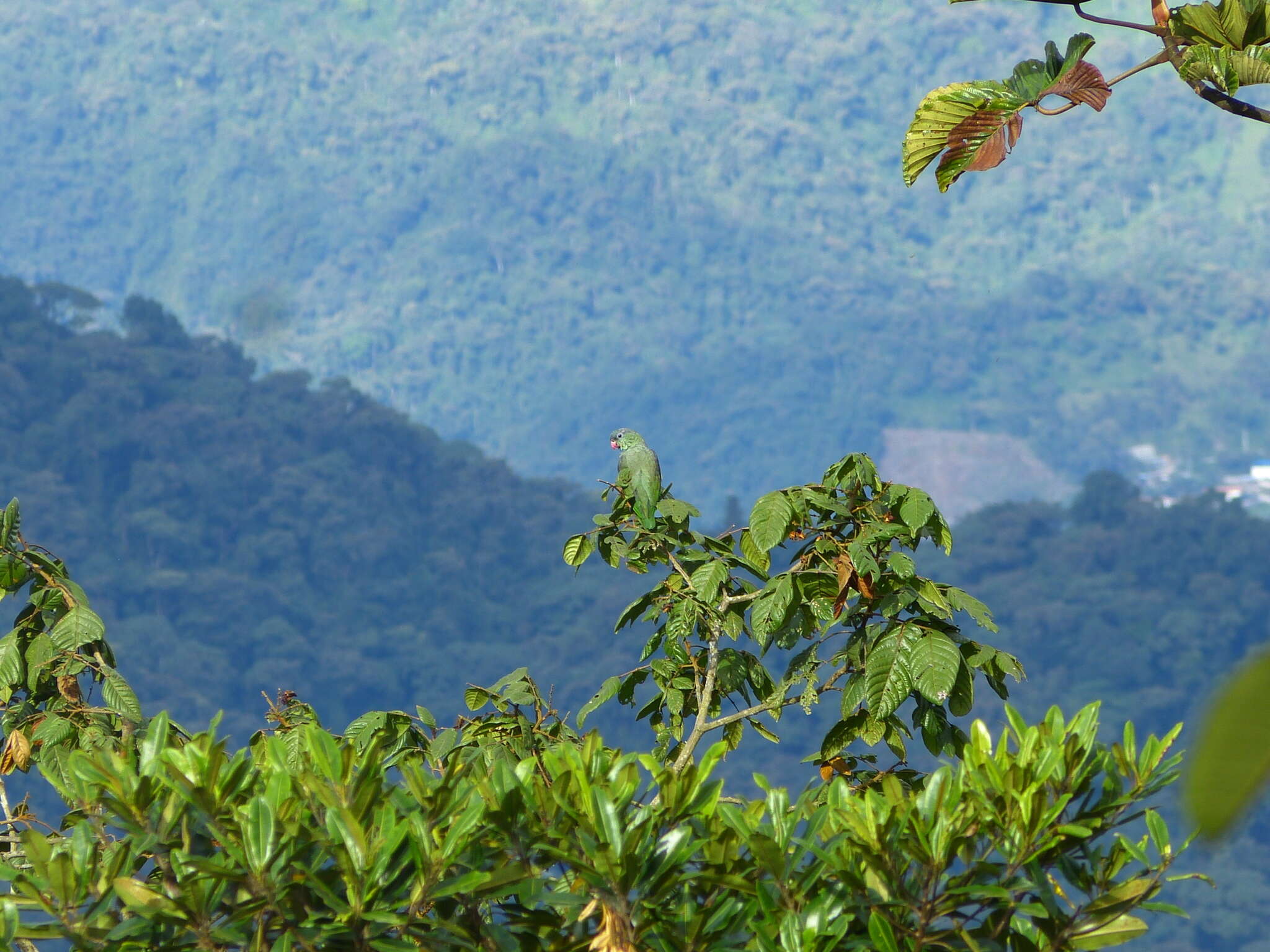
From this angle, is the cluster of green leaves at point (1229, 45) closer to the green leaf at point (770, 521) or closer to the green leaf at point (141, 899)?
the green leaf at point (770, 521)

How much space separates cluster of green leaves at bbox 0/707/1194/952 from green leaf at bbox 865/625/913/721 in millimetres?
495

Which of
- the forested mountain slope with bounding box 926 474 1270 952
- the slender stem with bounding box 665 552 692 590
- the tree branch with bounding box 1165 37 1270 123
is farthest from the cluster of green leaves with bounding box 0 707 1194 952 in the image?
the forested mountain slope with bounding box 926 474 1270 952

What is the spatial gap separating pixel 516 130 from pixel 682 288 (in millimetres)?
13724

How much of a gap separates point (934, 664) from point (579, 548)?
3.25 ft

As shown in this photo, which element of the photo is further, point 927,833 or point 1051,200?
point 1051,200

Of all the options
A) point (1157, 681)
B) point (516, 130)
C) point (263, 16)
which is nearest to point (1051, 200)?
point (516, 130)

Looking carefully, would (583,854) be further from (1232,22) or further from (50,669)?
(1232,22)

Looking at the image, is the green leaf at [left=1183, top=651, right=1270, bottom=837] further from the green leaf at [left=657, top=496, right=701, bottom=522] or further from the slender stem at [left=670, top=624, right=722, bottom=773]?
the green leaf at [left=657, top=496, right=701, bottom=522]

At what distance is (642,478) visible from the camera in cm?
366

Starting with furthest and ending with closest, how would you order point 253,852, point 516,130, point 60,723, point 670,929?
point 516,130
point 60,723
point 670,929
point 253,852

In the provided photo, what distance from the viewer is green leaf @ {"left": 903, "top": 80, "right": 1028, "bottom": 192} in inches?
123

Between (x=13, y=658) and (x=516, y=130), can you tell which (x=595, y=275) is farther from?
(x=13, y=658)

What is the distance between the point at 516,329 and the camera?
3292 inches

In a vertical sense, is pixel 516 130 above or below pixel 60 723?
above
